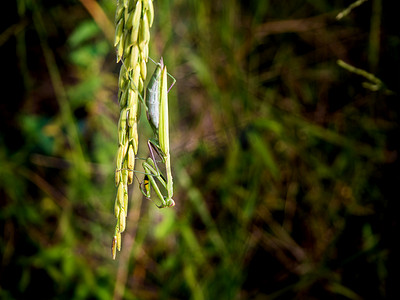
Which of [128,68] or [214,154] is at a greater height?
[128,68]

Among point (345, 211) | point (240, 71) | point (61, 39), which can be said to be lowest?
point (345, 211)

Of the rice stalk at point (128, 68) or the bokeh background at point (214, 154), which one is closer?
the rice stalk at point (128, 68)

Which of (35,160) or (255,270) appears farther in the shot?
(35,160)

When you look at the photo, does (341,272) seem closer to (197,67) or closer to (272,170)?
(272,170)

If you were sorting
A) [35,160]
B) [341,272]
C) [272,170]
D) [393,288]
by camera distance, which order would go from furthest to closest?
[35,160] → [272,170] → [341,272] → [393,288]

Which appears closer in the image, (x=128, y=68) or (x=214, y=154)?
(x=128, y=68)

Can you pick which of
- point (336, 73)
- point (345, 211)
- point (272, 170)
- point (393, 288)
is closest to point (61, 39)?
point (272, 170)
